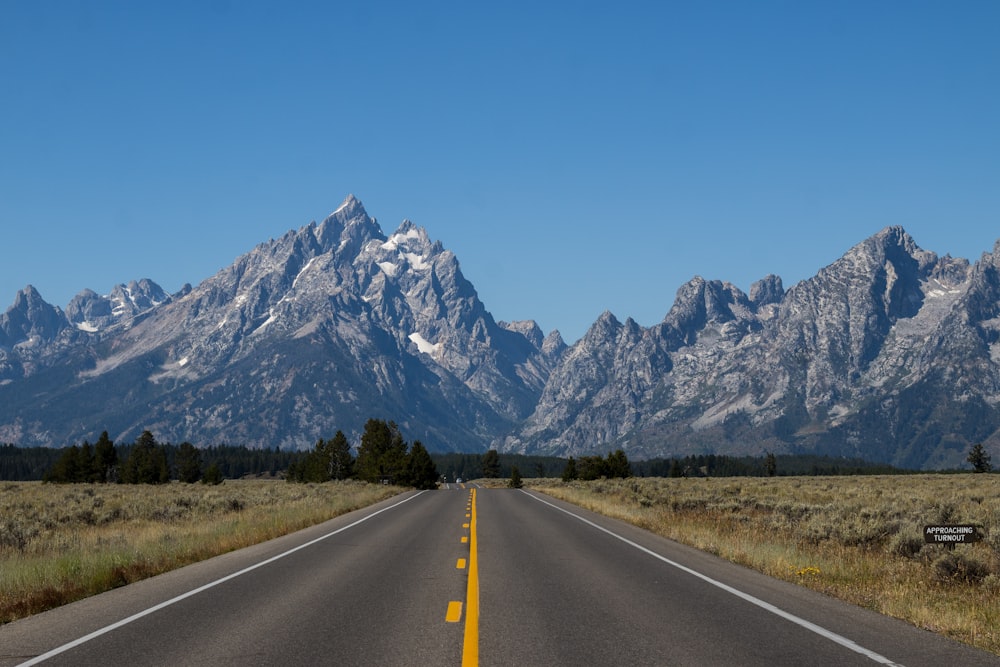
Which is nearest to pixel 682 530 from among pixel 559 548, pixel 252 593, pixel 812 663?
pixel 559 548

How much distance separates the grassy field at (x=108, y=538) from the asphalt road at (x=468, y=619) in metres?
0.75

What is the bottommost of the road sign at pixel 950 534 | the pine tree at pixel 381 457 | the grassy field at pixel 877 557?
the grassy field at pixel 877 557

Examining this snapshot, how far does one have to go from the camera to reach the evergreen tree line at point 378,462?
90.9 meters

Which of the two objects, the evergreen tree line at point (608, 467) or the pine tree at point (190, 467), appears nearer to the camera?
the evergreen tree line at point (608, 467)

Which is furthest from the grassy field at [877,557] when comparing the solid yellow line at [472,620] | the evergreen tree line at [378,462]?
the evergreen tree line at [378,462]

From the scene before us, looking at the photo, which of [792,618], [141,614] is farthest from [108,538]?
[792,618]

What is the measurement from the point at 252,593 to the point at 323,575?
7.74 ft

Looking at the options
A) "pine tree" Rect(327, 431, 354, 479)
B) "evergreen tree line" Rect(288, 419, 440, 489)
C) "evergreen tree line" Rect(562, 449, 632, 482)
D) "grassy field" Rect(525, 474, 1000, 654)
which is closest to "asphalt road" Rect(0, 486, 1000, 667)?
"grassy field" Rect(525, 474, 1000, 654)

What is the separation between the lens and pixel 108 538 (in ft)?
78.7

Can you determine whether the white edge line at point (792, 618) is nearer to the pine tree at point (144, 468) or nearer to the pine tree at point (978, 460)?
the pine tree at point (144, 468)

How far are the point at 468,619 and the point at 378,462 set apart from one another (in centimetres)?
9035

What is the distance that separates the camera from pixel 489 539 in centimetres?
2366

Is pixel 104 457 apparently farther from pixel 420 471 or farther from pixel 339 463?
pixel 420 471

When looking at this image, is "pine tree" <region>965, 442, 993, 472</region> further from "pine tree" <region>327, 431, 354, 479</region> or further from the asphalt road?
the asphalt road
